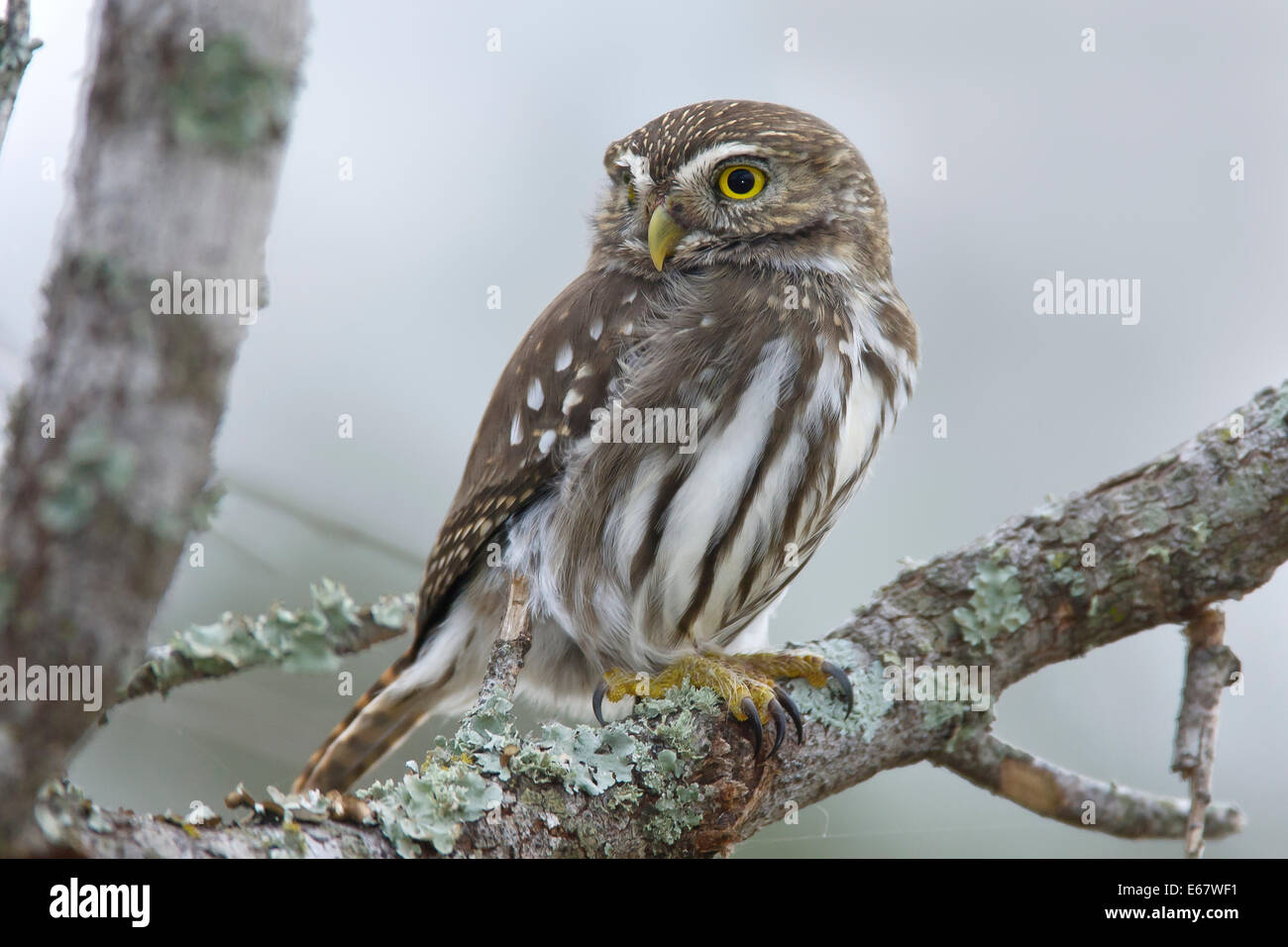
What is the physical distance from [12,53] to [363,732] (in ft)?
4.80

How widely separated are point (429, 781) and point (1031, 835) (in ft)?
4.31

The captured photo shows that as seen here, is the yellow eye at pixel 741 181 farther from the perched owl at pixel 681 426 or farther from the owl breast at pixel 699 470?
the owl breast at pixel 699 470

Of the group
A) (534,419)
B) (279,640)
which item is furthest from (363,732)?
(534,419)

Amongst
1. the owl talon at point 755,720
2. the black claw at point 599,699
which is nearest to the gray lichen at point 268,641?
the black claw at point 599,699

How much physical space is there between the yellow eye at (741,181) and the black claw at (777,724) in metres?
0.93

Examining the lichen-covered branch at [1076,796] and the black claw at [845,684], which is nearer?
the black claw at [845,684]

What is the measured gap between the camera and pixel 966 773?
74.3 inches

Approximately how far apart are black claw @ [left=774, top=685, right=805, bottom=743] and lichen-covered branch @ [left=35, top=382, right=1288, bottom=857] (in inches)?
0.8

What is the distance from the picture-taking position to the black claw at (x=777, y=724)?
1.58m

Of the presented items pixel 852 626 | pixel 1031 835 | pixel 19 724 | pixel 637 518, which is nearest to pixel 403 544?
pixel 637 518

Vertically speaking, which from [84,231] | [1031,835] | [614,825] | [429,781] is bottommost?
[1031,835]

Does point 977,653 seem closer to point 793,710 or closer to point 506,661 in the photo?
point 793,710

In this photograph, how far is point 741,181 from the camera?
184cm
